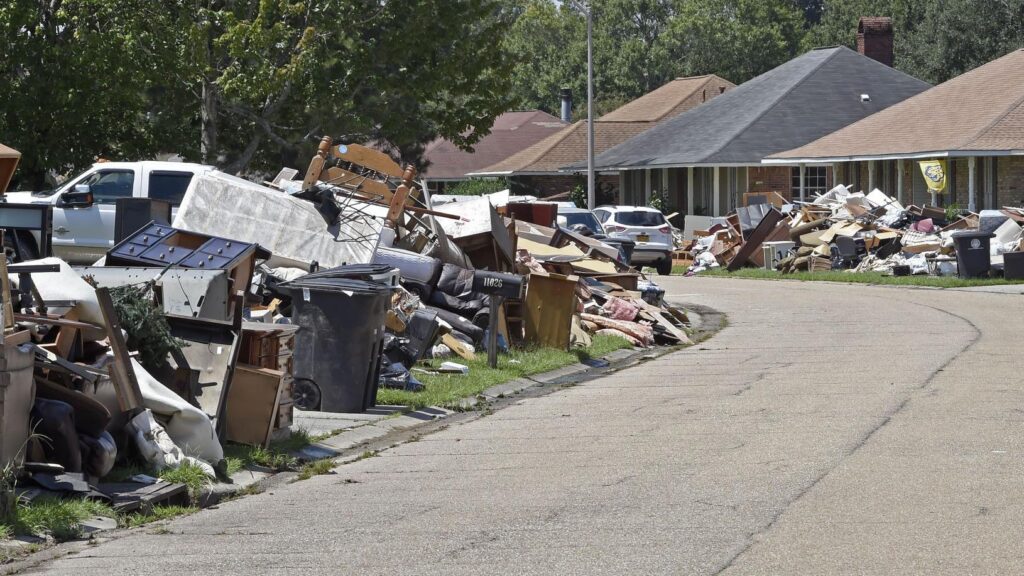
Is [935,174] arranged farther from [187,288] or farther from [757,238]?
[187,288]

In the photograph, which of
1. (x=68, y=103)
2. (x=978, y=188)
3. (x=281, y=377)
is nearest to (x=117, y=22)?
(x=68, y=103)

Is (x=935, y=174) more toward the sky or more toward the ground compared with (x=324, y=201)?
more toward the sky

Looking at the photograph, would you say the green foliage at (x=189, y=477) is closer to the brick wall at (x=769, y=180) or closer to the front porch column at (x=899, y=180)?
the front porch column at (x=899, y=180)

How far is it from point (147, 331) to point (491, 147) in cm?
5748


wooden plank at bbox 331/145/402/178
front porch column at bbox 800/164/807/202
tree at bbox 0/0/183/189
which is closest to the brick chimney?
front porch column at bbox 800/164/807/202

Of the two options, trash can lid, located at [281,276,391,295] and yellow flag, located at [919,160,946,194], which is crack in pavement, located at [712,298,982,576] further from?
yellow flag, located at [919,160,946,194]

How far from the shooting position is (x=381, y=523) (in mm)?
7980

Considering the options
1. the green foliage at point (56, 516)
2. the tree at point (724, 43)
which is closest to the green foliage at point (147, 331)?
the green foliage at point (56, 516)

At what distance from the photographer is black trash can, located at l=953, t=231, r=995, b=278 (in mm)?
30172

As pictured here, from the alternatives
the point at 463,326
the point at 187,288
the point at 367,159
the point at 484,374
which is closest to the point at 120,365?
the point at 187,288

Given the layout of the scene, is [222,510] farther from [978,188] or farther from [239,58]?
[978,188]

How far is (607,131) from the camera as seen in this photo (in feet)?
199

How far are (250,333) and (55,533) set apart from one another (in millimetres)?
3135

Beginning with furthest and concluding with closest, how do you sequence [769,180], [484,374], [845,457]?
[769,180] → [484,374] → [845,457]
